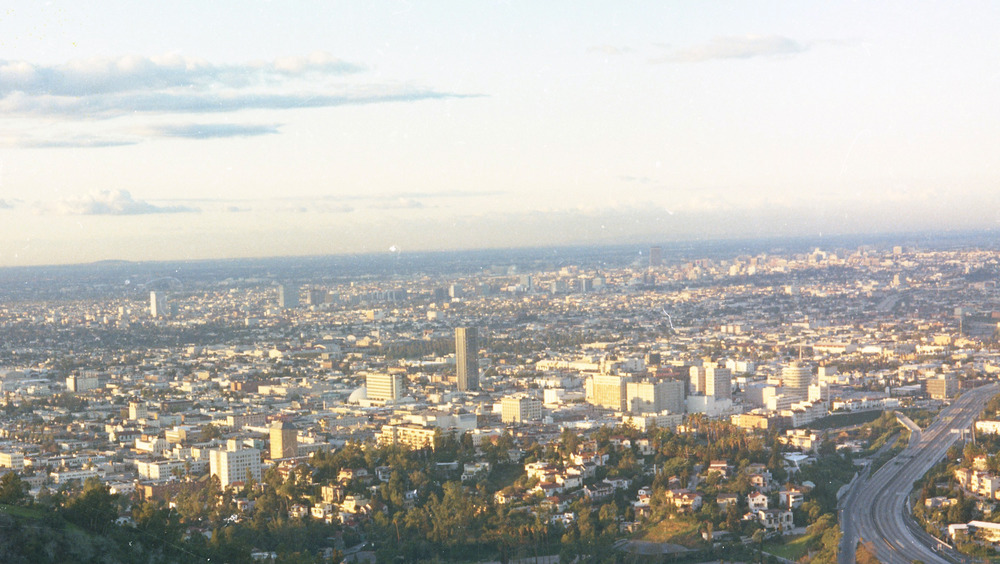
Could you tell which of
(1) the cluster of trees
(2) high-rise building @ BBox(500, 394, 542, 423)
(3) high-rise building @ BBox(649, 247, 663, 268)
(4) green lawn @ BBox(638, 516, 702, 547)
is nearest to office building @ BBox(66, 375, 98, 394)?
(2) high-rise building @ BBox(500, 394, 542, 423)

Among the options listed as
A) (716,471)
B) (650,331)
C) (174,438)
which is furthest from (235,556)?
(650,331)

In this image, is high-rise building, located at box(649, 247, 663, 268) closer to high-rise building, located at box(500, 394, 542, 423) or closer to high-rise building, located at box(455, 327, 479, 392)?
high-rise building, located at box(455, 327, 479, 392)

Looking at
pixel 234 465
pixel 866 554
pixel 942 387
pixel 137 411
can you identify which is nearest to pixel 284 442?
pixel 234 465

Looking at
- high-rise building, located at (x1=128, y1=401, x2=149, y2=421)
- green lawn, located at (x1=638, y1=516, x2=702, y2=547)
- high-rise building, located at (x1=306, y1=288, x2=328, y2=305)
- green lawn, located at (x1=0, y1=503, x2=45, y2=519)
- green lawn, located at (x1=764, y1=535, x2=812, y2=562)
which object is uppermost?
green lawn, located at (x1=0, y1=503, x2=45, y2=519)

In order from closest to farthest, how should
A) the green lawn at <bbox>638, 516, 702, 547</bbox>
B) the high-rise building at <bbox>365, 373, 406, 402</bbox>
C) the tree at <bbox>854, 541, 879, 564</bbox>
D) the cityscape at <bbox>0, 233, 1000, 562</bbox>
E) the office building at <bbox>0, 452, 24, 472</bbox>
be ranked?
the tree at <bbox>854, 541, 879, 564</bbox> < the cityscape at <bbox>0, 233, 1000, 562</bbox> < the green lawn at <bbox>638, 516, 702, 547</bbox> < the office building at <bbox>0, 452, 24, 472</bbox> < the high-rise building at <bbox>365, 373, 406, 402</bbox>

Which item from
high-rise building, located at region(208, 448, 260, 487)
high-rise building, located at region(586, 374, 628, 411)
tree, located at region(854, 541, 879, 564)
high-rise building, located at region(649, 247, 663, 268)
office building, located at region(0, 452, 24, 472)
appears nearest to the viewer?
tree, located at region(854, 541, 879, 564)

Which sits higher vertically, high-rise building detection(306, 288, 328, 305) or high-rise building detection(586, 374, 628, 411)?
high-rise building detection(306, 288, 328, 305)

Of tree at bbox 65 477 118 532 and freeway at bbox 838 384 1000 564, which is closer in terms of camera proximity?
tree at bbox 65 477 118 532
